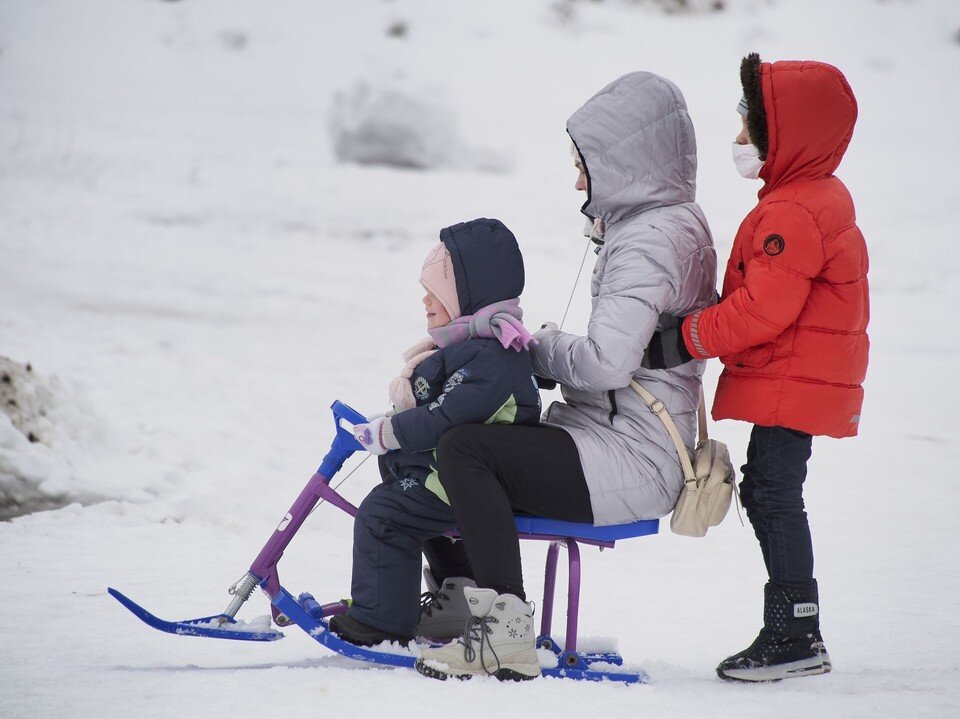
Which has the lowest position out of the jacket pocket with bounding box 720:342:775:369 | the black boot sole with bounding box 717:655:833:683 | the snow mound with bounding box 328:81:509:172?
the black boot sole with bounding box 717:655:833:683

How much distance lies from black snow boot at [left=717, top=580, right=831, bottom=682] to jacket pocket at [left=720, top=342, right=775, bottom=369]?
0.52 metres

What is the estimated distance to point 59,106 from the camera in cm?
912

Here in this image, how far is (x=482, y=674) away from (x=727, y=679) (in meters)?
0.62

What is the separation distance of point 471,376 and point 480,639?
0.57 meters

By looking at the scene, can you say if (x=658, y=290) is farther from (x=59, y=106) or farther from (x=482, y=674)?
(x=59, y=106)

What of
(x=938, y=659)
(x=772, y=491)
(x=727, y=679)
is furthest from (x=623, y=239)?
(x=938, y=659)

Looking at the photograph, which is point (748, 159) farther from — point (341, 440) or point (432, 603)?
point (432, 603)

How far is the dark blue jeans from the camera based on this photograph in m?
2.39

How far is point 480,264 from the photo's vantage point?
237 centimetres

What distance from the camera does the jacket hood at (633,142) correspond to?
241 cm

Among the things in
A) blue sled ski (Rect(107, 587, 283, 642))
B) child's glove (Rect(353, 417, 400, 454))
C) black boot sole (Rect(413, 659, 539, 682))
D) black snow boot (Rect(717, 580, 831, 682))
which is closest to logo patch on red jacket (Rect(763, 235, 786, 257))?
black snow boot (Rect(717, 580, 831, 682))

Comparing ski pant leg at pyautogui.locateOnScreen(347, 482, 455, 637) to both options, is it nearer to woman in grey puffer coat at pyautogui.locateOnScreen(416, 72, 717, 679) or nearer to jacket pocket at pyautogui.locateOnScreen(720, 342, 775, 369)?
woman in grey puffer coat at pyautogui.locateOnScreen(416, 72, 717, 679)

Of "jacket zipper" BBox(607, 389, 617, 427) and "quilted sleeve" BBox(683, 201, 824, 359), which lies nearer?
"quilted sleeve" BBox(683, 201, 824, 359)

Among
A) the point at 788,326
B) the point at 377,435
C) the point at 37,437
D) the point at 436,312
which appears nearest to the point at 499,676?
the point at 377,435
